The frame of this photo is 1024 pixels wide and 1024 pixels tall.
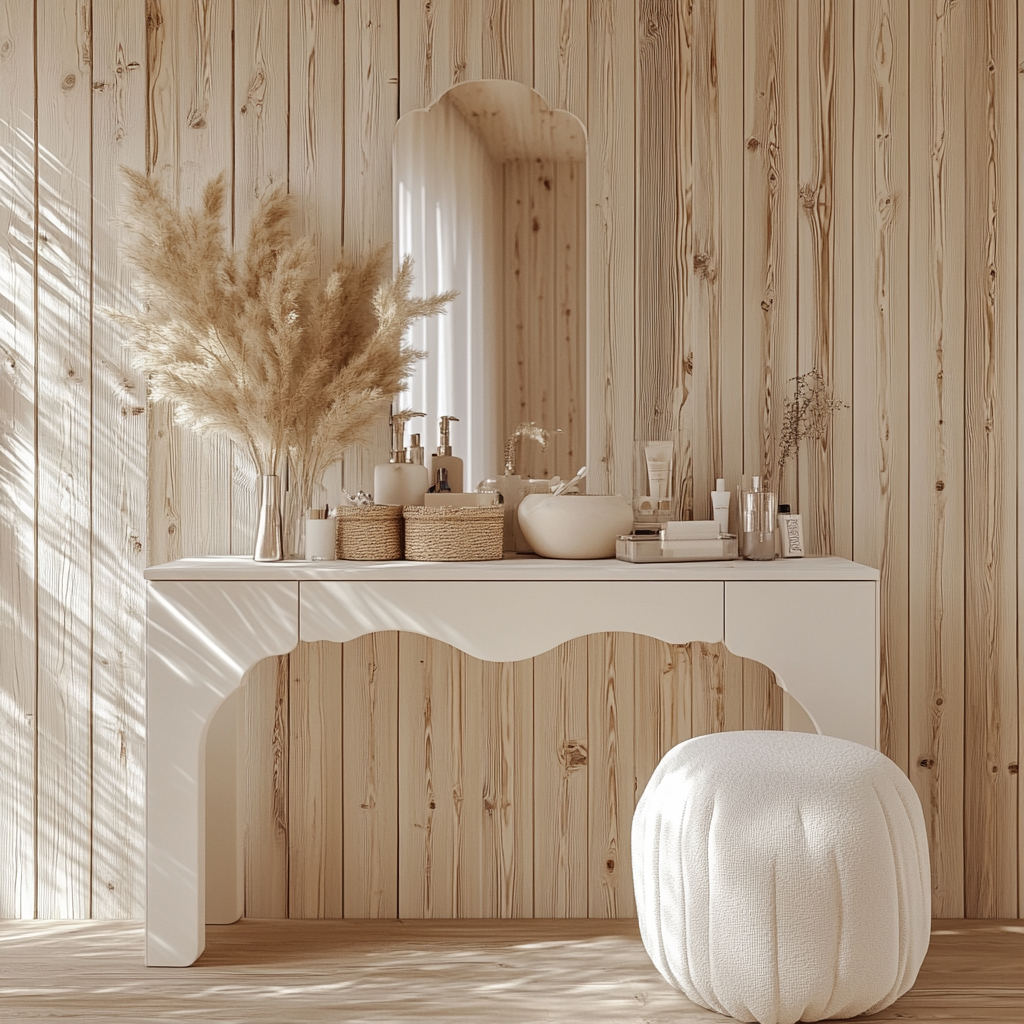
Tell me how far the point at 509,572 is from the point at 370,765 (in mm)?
738

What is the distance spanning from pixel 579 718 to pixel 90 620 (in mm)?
1229

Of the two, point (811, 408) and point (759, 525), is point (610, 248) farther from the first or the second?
point (759, 525)

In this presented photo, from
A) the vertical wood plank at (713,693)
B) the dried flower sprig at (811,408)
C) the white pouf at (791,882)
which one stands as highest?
the dried flower sprig at (811,408)

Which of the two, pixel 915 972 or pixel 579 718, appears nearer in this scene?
pixel 915 972

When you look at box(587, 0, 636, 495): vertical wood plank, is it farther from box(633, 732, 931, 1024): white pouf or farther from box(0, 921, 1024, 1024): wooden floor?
box(0, 921, 1024, 1024): wooden floor

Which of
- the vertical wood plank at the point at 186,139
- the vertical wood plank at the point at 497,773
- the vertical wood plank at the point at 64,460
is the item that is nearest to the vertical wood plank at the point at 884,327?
the vertical wood plank at the point at 497,773

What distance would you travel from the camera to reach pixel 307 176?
246cm

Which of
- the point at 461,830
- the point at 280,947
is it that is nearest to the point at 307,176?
the point at 461,830

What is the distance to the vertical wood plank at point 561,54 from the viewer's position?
243cm

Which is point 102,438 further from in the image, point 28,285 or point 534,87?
point 534,87

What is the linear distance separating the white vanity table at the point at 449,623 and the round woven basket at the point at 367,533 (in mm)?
88

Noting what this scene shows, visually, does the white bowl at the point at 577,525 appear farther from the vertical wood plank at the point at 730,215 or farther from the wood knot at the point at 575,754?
the wood knot at the point at 575,754

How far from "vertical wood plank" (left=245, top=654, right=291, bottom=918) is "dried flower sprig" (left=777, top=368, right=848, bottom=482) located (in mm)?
→ 1361

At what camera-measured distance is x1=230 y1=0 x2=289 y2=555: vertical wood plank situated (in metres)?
2.45
